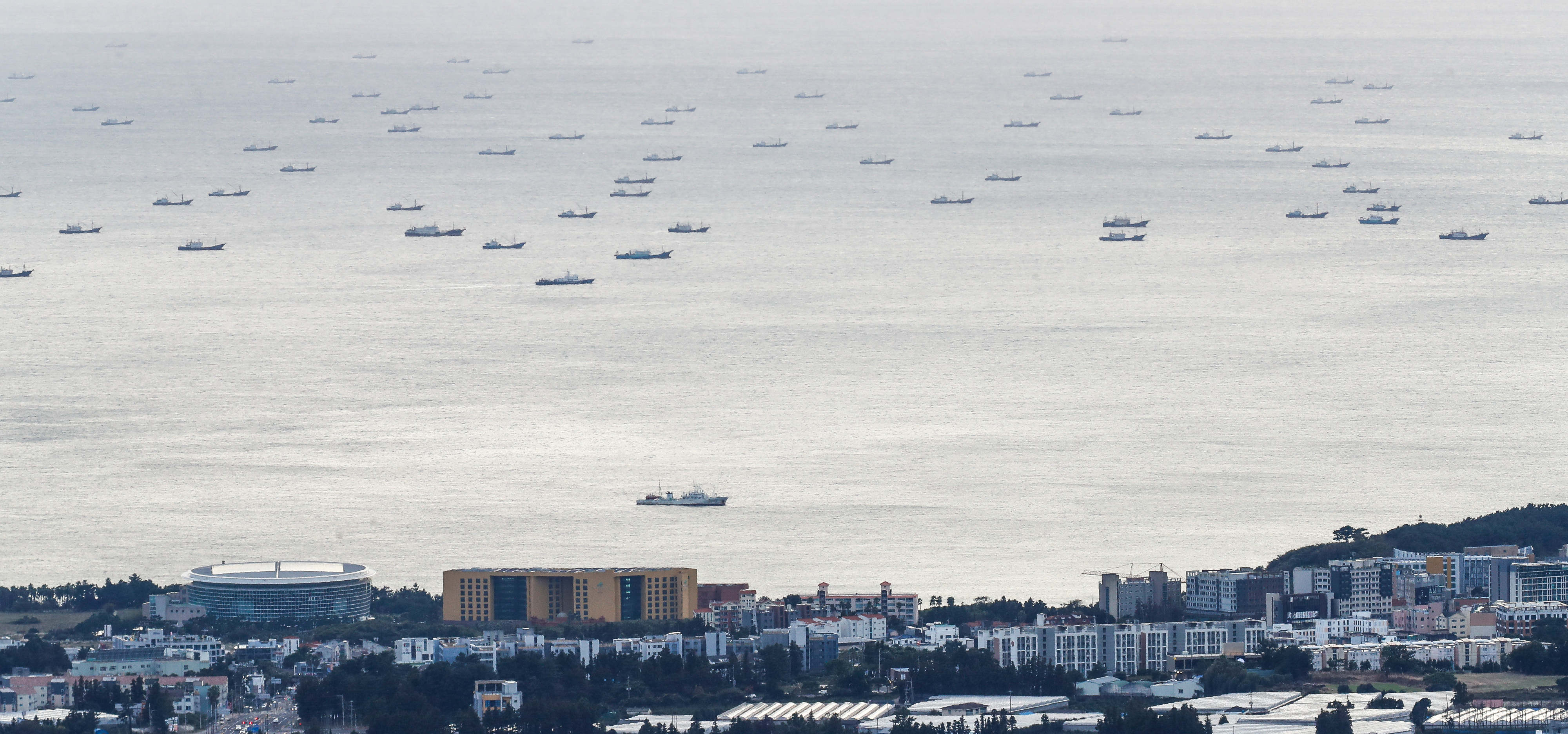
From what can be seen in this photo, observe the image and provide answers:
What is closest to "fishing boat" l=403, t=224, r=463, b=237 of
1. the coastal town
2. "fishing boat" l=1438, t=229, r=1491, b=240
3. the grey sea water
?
the grey sea water

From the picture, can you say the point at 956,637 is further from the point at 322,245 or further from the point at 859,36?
the point at 859,36

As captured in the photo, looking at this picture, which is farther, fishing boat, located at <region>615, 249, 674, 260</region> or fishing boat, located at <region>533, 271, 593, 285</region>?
fishing boat, located at <region>615, 249, 674, 260</region>

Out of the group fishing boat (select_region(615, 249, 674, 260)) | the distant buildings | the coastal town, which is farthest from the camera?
fishing boat (select_region(615, 249, 674, 260))

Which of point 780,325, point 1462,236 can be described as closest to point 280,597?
point 780,325

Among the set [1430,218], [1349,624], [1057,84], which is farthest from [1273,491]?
[1057,84]

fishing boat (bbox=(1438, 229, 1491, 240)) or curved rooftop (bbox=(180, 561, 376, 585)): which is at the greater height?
fishing boat (bbox=(1438, 229, 1491, 240))

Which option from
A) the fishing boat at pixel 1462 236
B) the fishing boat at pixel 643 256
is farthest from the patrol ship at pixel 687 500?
the fishing boat at pixel 1462 236

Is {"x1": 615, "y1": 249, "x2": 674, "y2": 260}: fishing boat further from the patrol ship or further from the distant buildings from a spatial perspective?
the distant buildings

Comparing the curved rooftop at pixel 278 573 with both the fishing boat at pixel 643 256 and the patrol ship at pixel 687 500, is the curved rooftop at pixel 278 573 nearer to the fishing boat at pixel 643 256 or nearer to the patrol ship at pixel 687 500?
the patrol ship at pixel 687 500
